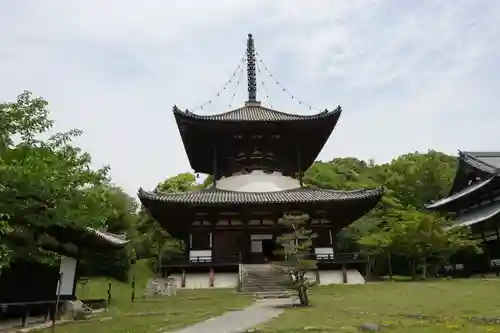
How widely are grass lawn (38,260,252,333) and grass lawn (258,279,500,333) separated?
270 cm

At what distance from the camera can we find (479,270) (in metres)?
30.2

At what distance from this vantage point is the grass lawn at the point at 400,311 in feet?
32.0

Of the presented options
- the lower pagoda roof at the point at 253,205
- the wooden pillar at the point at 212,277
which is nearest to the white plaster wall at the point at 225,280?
the wooden pillar at the point at 212,277

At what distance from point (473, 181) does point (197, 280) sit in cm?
2557

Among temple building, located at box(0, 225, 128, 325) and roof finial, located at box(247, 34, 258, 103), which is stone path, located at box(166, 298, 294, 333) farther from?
roof finial, located at box(247, 34, 258, 103)

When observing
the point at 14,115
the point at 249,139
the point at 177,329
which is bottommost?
the point at 177,329

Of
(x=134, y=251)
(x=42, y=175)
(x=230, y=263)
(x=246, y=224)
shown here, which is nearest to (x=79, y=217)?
(x=42, y=175)

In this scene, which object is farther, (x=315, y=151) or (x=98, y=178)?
(x=315, y=151)

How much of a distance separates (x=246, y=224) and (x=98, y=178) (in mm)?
15879

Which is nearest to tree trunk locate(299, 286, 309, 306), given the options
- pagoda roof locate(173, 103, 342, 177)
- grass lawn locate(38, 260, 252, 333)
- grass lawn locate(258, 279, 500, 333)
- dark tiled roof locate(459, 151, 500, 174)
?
grass lawn locate(258, 279, 500, 333)

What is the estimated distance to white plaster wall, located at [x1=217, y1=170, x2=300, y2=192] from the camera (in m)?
28.0

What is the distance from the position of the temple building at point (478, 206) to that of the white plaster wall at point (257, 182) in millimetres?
11908

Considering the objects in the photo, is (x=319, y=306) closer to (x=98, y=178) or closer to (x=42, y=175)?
(x=98, y=178)

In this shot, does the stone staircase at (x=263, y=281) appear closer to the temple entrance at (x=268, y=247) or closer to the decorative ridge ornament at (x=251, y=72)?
the temple entrance at (x=268, y=247)
